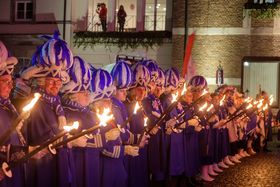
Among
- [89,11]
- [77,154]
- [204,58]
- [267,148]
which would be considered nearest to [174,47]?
[204,58]

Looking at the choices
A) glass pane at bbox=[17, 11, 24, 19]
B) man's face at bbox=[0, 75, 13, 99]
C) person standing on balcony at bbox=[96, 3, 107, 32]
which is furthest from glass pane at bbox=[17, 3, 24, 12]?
man's face at bbox=[0, 75, 13, 99]

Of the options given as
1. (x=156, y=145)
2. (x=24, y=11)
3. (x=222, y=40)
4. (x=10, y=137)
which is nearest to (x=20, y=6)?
(x=24, y=11)

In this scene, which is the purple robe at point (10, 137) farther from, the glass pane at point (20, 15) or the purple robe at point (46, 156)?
the glass pane at point (20, 15)

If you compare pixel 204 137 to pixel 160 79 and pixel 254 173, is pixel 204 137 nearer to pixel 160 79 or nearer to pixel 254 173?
pixel 254 173

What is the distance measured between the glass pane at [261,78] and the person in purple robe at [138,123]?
57.8 ft

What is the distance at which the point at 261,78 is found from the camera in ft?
85.8

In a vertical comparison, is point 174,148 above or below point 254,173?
above

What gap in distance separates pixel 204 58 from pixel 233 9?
2.69 meters

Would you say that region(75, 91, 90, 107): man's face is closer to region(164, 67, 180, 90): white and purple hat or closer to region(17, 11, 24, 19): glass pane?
region(164, 67, 180, 90): white and purple hat

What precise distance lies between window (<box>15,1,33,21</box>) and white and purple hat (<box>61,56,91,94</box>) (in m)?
24.5

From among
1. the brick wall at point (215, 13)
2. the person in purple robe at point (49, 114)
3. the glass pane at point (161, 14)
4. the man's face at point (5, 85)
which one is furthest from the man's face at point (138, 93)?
the glass pane at point (161, 14)

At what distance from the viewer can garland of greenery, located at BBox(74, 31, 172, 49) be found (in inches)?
1089

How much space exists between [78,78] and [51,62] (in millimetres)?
501

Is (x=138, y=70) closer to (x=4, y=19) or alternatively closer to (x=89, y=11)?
(x=89, y=11)
